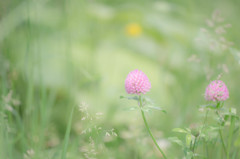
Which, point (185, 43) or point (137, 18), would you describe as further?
point (185, 43)

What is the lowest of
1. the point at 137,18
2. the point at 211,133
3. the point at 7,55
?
the point at 211,133

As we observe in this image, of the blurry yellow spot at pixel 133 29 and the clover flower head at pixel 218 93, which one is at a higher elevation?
the blurry yellow spot at pixel 133 29

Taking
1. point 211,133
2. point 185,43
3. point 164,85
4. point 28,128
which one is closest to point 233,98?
point 164,85

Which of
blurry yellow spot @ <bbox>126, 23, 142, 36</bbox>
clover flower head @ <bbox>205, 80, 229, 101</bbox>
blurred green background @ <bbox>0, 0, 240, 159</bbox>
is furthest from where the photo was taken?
blurry yellow spot @ <bbox>126, 23, 142, 36</bbox>

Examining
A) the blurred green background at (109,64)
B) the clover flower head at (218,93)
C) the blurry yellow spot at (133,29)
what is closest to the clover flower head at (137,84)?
the clover flower head at (218,93)

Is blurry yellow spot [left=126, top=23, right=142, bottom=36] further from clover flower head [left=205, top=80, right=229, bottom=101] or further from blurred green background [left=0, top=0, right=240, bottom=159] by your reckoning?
clover flower head [left=205, top=80, right=229, bottom=101]

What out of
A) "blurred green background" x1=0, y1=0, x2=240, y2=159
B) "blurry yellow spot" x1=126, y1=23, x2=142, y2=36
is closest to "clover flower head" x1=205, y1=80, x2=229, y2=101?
"blurred green background" x1=0, y1=0, x2=240, y2=159

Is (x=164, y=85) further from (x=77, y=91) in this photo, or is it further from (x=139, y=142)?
(x=139, y=142)

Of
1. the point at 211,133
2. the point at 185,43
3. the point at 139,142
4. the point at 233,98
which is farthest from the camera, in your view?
the point at 185,43

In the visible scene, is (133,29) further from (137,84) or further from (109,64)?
(137,84)

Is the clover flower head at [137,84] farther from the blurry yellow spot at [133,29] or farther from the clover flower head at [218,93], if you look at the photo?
the blurry yellow spot at [133,29]

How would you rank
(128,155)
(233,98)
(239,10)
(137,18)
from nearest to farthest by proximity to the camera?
1. (128,155)
2. (233,98)
3. (137,18)
4. (239,10)
